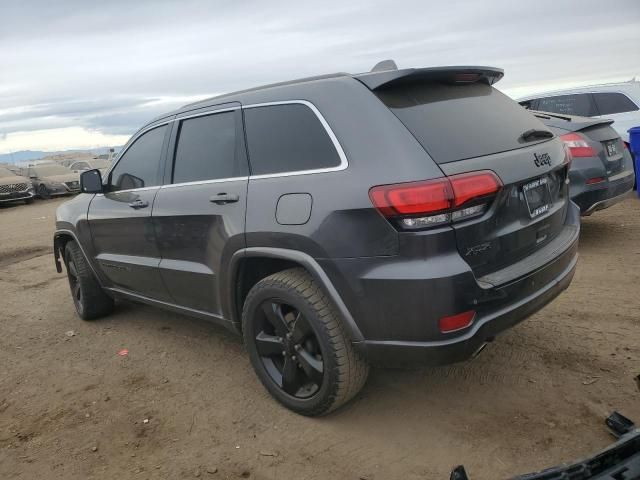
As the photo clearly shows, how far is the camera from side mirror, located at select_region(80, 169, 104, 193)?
14.2ft

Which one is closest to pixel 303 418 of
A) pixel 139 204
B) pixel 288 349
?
pixel 288 349

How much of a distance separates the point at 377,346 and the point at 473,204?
807 millimetres

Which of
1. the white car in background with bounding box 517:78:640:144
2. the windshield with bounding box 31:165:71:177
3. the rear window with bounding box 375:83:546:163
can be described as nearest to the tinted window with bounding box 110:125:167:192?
the rear window with bounding box 375:83:546:163

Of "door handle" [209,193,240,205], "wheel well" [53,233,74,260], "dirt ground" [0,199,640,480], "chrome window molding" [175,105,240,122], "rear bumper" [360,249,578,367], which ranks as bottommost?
"dirt ground" [0,199,640,480]

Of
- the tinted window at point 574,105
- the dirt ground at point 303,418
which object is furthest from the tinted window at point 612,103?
the dirt ground at point 303,418

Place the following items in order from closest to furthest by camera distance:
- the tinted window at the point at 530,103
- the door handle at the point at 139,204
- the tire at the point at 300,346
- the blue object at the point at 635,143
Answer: the tire at the point at 300,346 < the door handle at the point at 139,204 < the blue object at the point at 635,143 < the tinted window at the point at 530,103

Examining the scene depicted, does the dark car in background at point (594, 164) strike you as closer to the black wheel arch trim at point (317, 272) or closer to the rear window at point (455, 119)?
the rear window at point (455, 119)

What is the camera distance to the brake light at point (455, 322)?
2410 millimetres

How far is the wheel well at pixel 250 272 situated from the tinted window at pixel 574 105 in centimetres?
721

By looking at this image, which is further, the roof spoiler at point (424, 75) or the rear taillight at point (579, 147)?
the rear taillight at point (579, 147)

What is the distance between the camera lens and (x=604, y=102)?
8.55 meters

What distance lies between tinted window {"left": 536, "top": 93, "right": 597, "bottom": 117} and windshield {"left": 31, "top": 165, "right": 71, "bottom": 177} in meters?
19.4

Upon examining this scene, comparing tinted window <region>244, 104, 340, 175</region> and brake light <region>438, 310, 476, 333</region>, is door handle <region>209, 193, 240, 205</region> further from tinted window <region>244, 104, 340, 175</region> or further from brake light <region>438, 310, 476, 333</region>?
brake light <region>438, 310, 476, 333</region>

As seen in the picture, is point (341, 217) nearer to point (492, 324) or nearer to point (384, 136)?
point (384, 136)
